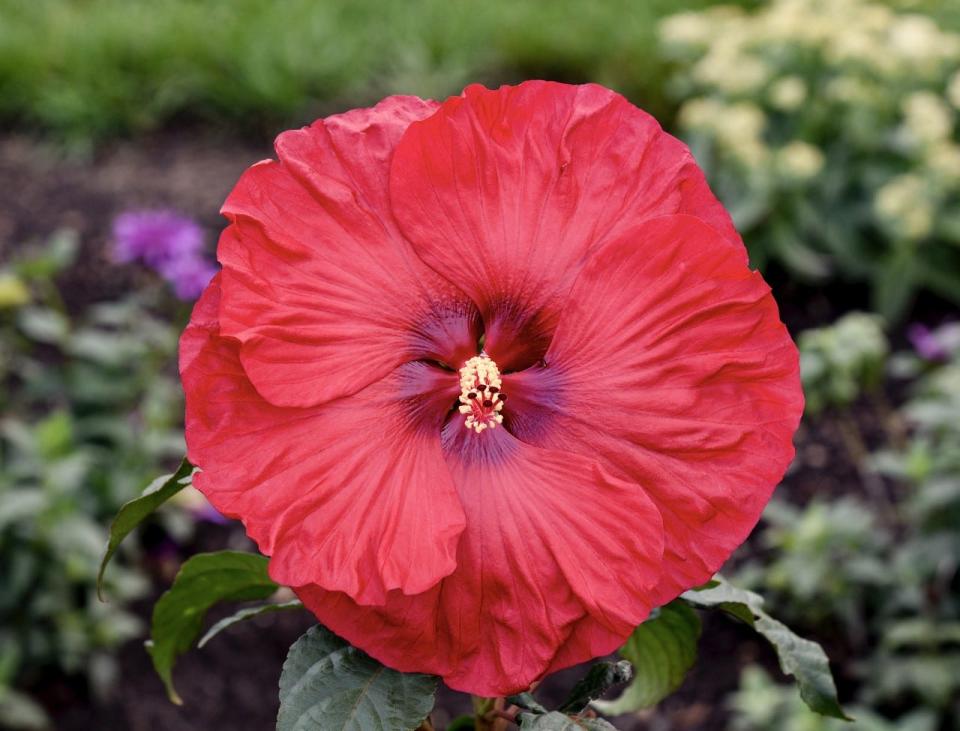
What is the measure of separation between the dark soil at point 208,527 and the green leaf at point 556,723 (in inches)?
78.1

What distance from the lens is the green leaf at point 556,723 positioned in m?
0.84

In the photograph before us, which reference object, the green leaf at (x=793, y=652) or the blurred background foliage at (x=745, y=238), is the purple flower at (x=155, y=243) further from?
the green leaf at (x=793, y=652)

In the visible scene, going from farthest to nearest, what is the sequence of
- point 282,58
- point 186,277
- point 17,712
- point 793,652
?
point 282,58 → point 186,277 → point 17,712 → point 793,652

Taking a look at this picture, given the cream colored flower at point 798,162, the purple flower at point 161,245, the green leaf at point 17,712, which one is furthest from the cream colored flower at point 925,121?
the green leaf at point 17,712

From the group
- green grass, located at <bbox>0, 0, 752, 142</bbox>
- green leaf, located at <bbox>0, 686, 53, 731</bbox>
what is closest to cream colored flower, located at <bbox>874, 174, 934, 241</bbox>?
green grass, located at <bbox>0, 0, 752, 142</bbox>

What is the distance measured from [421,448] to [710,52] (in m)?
4.24

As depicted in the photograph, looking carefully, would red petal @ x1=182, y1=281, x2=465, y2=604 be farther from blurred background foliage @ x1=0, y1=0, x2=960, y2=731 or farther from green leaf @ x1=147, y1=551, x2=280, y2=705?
blurred background foliage @ x1=0, y1=0, x2=960, y2=731

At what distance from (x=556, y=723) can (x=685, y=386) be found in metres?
0.26

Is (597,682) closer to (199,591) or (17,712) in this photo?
(199,591)

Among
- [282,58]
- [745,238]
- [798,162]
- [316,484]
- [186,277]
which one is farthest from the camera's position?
[282,58]

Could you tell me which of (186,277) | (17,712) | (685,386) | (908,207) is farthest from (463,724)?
(908,207)

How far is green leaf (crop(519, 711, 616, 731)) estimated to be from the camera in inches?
32.9

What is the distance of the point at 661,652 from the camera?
113cm

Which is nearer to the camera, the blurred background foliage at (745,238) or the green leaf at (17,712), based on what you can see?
the green leaf at (17,712)
